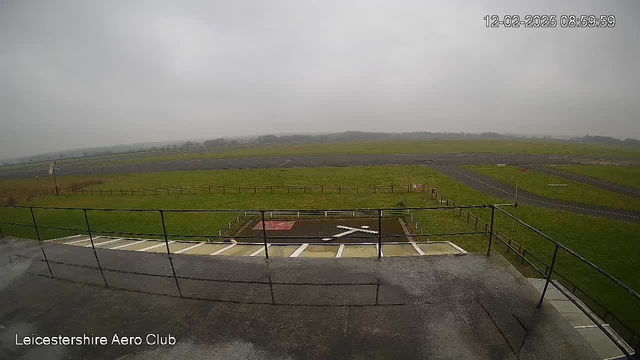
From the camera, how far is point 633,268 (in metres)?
13.2

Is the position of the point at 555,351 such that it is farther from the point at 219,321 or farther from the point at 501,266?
the point at 219,321

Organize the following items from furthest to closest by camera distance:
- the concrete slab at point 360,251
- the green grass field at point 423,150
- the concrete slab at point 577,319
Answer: the green grass field at point 423,150 < the concrete slab at point 360,251 < the concrete slab at point 577,319

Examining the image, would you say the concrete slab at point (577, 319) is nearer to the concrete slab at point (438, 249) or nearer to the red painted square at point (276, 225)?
the concrete slab at point (438, 249)

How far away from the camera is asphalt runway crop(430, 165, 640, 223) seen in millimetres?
21859

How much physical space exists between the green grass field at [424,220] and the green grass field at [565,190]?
6.78 meters

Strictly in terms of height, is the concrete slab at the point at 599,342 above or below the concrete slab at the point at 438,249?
below

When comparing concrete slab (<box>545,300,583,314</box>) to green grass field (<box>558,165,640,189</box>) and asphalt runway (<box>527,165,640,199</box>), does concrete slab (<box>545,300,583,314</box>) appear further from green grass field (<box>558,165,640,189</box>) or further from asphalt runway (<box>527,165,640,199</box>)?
green grass field (<box>558,165,640,189</box>)

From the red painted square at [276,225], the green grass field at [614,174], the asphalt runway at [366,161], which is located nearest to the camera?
the red painted square at [276,225]

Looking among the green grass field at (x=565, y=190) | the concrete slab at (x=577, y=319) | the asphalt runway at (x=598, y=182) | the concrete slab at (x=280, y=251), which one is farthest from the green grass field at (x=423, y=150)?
the concrete slab at (x=577, y=319)

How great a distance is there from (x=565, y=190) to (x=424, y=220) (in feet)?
73.2

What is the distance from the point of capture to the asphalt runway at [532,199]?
21.9 metres

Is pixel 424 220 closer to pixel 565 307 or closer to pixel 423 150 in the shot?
pixel 565 307

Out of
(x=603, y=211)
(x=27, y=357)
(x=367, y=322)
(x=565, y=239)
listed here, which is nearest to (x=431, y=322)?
(x=367, y=322)

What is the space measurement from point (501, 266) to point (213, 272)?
218 inches
